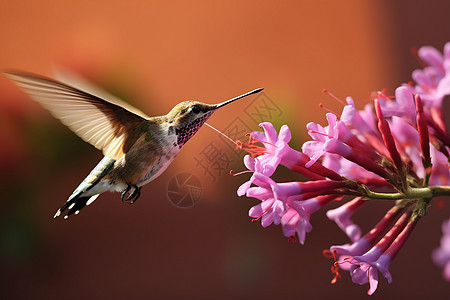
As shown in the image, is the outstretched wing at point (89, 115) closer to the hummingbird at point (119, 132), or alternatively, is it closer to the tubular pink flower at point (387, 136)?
the hummingbird at point (119, 132)

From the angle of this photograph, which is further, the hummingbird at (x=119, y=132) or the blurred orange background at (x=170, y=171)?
the blurred orange background at (x=170, y=171)

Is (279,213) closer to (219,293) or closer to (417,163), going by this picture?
(417,163)

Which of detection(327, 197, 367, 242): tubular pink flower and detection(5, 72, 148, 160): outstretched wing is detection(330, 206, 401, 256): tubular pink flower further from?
detection(5, 72, 148, 160): outstretched wing

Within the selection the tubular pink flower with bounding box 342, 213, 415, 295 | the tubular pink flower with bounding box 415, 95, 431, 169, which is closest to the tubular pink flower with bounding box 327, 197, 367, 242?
the tubular pink flower with bounding box 342, 213, 415, 295

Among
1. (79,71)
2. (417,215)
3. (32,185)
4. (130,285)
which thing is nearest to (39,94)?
(417,215)

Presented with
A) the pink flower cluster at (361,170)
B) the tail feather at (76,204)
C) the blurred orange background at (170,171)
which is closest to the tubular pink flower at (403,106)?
the pink flower cluster at (361,170)

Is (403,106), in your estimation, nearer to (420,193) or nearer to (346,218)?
(420,193)
